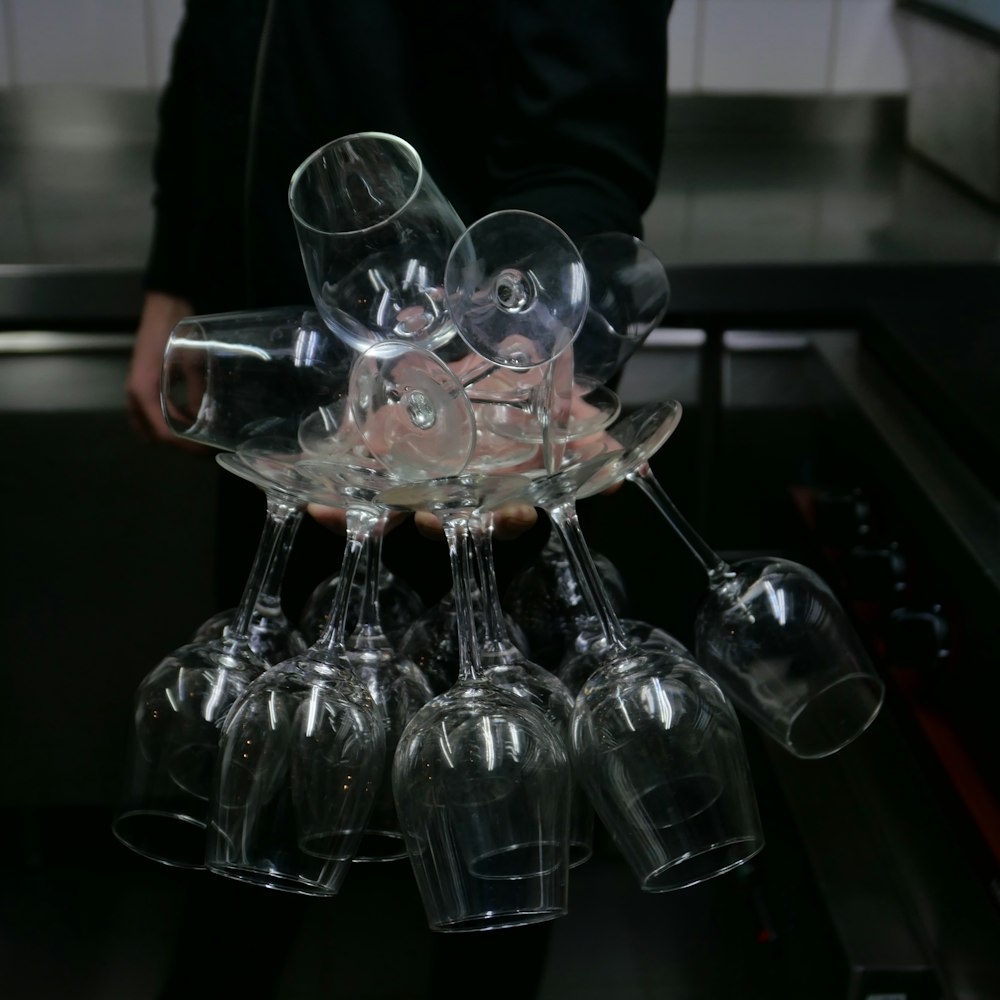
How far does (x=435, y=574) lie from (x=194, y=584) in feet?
2.11

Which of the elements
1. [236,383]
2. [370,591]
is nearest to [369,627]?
[370,591]

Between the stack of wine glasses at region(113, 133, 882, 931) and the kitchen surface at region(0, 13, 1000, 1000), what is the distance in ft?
1.15

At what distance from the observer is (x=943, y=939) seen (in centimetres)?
85

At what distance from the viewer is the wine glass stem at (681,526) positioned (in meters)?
0.58

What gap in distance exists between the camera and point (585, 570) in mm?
561

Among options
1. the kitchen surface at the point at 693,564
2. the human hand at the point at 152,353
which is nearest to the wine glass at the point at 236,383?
the kitchen surface at the point at 693,564

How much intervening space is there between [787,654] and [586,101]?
1.82ft

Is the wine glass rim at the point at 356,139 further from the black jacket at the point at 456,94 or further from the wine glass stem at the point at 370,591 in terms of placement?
the black jacket at the point at 456,94

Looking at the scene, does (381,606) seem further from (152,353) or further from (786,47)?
(786,47)

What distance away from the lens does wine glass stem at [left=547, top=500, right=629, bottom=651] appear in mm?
557

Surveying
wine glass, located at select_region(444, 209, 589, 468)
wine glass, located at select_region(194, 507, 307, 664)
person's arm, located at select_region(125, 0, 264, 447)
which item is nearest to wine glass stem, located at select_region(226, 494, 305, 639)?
wine glass, located at select_region(194, 507, 307, 664)

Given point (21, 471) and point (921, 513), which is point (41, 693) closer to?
point (21, 471)

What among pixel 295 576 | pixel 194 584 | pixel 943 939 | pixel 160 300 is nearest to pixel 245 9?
pixel 160 300

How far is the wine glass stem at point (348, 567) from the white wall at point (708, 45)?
165 centimetres
